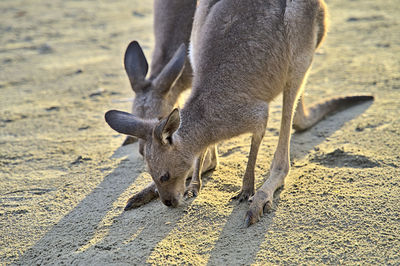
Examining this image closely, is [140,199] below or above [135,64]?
below

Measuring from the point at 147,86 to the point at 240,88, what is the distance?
1166 millimetres

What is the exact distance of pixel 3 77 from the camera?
638cm

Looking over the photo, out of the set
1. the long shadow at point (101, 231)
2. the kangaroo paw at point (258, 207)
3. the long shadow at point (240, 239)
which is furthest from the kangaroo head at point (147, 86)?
the kangaroo paw at point (258, 207)

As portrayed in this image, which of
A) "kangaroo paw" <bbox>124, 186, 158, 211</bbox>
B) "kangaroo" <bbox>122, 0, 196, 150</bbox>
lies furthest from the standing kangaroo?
"kangaroo" <bbox>122, 0, 196, 150</bbox>

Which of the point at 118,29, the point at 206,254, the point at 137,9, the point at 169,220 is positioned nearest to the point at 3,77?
the point at 118,29

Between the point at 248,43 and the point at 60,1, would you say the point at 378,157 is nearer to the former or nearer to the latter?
the point at 248,43

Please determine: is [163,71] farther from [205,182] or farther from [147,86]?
[205,182]

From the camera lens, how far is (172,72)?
4168 millimetres

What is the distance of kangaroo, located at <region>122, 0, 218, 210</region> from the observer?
3910 mm

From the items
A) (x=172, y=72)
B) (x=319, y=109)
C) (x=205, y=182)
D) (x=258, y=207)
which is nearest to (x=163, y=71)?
(x=172, y=72)

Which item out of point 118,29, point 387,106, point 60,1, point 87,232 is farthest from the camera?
point 60,1

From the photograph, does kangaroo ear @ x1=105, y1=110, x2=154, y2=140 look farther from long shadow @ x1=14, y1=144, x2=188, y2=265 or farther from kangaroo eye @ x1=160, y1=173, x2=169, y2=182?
long shadow @ x1=14, y1=144, x2=188, y2=265

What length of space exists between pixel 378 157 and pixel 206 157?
1.36 metres

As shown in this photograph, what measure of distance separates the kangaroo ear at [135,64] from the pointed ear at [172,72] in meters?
0.15
